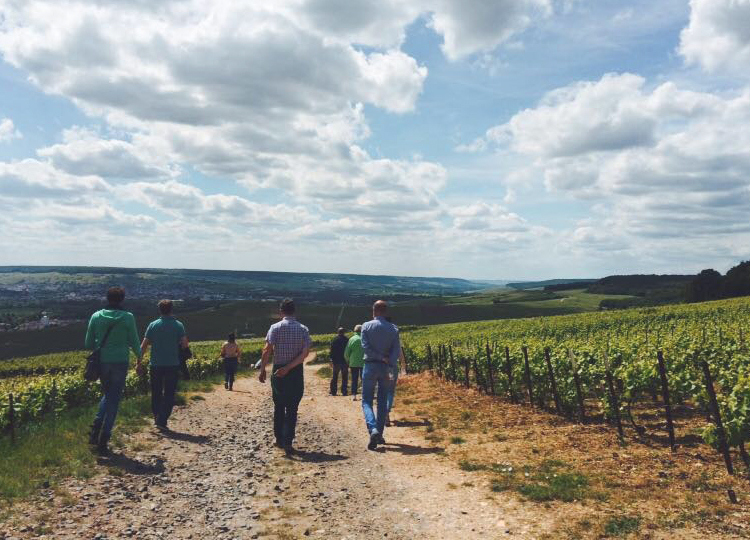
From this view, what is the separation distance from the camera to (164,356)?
10133mm

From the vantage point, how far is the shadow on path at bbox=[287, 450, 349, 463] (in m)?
8.73

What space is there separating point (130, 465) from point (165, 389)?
264 centimetres

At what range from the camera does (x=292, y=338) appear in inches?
356

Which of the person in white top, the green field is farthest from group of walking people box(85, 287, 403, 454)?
the person in white top

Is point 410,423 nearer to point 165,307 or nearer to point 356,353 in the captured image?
point 356,353

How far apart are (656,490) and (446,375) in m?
16.0

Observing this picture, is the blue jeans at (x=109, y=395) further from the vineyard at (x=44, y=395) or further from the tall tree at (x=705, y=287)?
the tall tree at (x=705, y=287)

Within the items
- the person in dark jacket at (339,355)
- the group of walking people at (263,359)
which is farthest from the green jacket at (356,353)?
the group of walking people at (263,359)

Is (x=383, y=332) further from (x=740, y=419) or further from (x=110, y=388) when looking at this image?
(x=740, y=419)

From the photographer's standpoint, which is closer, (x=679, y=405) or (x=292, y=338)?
(x=292, y=338)

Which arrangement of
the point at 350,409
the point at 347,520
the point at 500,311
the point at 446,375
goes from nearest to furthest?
the point at 347,520, the point at 350,409, the point at 446,375, the point at 500,311

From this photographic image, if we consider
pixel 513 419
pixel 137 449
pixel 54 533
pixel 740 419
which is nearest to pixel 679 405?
pixel 513 419

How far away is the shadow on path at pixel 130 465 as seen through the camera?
7572 mm

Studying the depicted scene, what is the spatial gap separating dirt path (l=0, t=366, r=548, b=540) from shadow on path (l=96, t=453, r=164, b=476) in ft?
0.05
